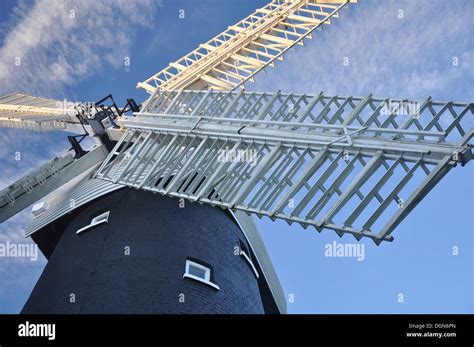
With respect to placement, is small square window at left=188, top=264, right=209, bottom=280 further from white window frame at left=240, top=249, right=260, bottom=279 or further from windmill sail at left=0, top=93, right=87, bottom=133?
windmill sail at left=0, top=93, right=87, bottom=133

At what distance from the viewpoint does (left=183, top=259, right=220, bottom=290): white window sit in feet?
48.3

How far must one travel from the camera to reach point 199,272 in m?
15.3

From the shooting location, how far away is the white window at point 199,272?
1471 centimetres

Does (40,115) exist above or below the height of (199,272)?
above
